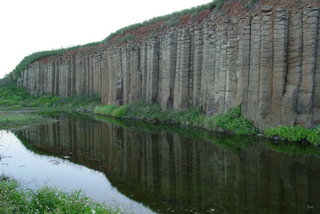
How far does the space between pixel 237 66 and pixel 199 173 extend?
10964 millimetres

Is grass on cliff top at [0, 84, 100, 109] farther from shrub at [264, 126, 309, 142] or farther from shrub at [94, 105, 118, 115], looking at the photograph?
shrub at [264, 126, 309, 142]

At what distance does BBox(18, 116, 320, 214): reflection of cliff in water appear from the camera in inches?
328

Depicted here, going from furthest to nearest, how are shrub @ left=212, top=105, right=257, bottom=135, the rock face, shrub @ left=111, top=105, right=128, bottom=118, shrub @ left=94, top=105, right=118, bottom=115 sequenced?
shrub @ left=94, top=105, right=118, bottom=115 < shrub @ left=111, top=105, right=128, bottom=118 < shrub @ left=212, top=105, right=257, bottom=135 < the rock face

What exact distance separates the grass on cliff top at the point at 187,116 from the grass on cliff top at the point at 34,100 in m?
7.27

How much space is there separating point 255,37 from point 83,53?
3516 cm

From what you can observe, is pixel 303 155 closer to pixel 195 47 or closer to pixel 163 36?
pixel 195 47

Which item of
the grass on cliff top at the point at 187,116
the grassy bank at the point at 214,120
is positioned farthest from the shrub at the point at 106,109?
the grassy bank at the point at 214,120

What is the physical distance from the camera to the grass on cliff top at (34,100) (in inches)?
1789

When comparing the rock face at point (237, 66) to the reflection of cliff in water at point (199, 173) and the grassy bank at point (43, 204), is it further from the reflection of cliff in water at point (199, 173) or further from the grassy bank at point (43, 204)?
the grassy bank at point (43, 204)

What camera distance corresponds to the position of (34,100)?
184 feet

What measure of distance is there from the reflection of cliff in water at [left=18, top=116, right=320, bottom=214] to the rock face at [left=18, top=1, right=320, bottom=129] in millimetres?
3519

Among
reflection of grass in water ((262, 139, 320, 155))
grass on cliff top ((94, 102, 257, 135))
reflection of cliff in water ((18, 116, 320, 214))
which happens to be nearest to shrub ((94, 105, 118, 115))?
grass on cliff top ((94, 102, 257, 135))

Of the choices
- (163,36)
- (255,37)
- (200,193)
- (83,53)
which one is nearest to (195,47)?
(163,36)

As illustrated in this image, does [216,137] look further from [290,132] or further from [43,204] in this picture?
[43,204]
